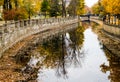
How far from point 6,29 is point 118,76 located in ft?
50.8

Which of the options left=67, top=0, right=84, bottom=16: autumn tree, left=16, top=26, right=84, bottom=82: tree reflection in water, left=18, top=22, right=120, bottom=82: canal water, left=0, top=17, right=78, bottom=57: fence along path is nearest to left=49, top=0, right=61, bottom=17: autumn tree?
left=0, top=17, right=78, bottom=57: fence along path

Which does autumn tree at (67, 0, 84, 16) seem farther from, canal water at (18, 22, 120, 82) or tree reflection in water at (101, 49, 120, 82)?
tree reflection in water at (101, 49, 120, 82)

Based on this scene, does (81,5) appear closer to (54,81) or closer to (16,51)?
(16,51)

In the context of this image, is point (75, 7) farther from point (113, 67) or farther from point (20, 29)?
point (113, 67)

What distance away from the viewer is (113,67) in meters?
22.5

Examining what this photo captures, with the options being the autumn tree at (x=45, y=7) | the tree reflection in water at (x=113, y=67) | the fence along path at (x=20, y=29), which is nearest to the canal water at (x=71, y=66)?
the tree reflection in water at (x=113, y=67)

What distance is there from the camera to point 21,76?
19453 millimetres

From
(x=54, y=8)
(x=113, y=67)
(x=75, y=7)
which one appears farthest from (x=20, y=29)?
(x=75, y=7)

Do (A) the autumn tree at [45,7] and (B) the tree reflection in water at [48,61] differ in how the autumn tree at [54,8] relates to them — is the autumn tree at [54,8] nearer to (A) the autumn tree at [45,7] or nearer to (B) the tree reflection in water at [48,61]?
Result: (A) the autumn tree at [45,7]

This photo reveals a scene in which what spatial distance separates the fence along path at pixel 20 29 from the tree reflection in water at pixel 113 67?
8.27 meters

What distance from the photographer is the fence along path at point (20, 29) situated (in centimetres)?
2857

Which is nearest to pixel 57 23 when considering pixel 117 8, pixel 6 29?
pixel 117 8

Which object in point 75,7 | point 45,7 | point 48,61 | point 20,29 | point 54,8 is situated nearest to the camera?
point 48,61

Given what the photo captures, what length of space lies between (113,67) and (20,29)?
1943 centimetres
